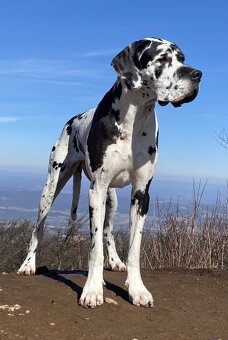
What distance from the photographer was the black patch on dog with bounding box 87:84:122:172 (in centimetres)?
501

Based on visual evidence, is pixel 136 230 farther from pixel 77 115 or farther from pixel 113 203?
pixel 77 115


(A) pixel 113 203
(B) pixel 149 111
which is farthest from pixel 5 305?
(A) pixel 113 203

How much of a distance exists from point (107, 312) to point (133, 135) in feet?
5.24

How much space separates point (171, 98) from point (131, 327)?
190cm

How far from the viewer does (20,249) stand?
23.2 meters

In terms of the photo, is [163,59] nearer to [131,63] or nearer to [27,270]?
[131,63]

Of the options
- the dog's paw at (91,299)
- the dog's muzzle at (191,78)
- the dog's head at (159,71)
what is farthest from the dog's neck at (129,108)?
the dog's paw at (91,299)

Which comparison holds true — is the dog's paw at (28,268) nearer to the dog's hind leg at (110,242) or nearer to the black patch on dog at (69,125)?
the dog's hind leg at (110,242)

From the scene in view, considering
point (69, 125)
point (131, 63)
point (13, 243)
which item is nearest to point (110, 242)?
point (69, 125)

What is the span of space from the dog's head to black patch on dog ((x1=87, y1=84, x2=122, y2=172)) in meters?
0.35

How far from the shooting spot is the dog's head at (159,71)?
14.7ft

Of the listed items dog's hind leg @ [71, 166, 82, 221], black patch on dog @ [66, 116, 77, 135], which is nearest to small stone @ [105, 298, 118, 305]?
dog's hind leg @ [71, 166, 82, 221]

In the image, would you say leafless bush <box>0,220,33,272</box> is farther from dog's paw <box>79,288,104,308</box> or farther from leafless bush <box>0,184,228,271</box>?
dog's paw <box>79,288,104,308</box>

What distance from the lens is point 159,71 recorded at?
465 cm
